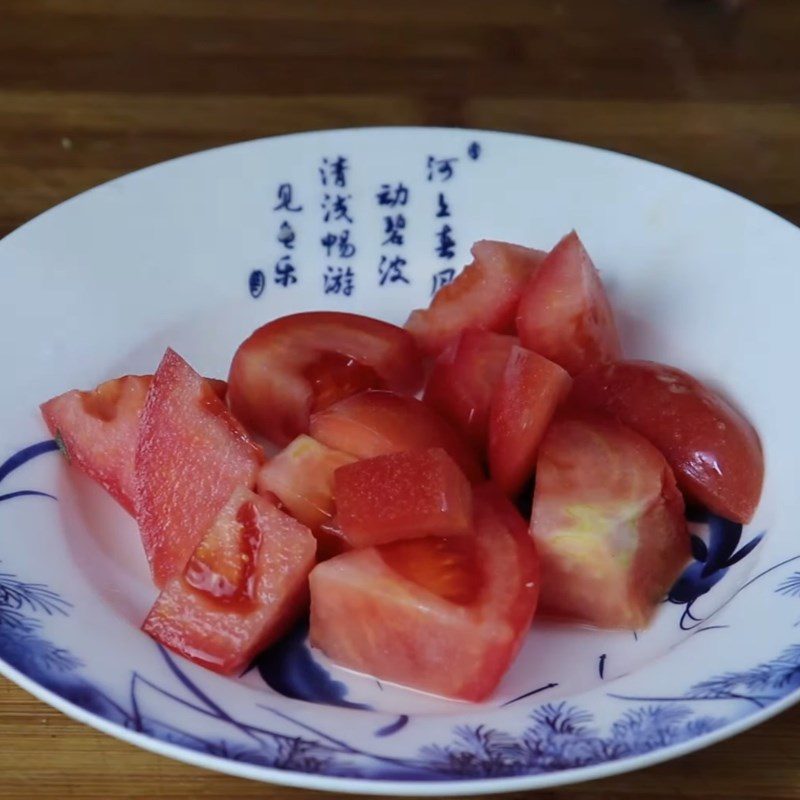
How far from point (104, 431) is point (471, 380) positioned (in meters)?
0.34

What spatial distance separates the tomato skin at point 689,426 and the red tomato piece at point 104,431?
40cm

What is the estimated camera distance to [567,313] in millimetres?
1056

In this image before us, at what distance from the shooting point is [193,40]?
1774 mm

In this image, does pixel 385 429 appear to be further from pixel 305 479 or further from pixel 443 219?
pixel 443 219

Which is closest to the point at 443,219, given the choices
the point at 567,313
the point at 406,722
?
the point at 567,313

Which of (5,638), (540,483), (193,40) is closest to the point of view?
(5,638)

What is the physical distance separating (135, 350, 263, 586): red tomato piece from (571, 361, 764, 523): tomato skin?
32cm

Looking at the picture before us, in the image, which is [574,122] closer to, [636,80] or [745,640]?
[636,80]

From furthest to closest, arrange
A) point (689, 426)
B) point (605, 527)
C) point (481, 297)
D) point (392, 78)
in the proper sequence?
point (392, 78) < point (481, 297) < point (689, 426) < point (605, 527)

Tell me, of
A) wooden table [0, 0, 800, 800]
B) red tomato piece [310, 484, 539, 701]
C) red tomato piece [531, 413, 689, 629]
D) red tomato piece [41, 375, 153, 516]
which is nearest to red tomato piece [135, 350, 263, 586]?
red tomato piece [41, 375, 153, 516]

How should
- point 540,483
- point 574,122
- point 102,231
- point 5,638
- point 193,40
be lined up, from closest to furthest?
point 5,638
point 540,483
point 102,231
point 574,122
point 193,40

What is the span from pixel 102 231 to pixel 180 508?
1.36 ft

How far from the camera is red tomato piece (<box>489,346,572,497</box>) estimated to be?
0.95 meters

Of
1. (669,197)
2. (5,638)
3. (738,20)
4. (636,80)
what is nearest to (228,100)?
(636,80)
